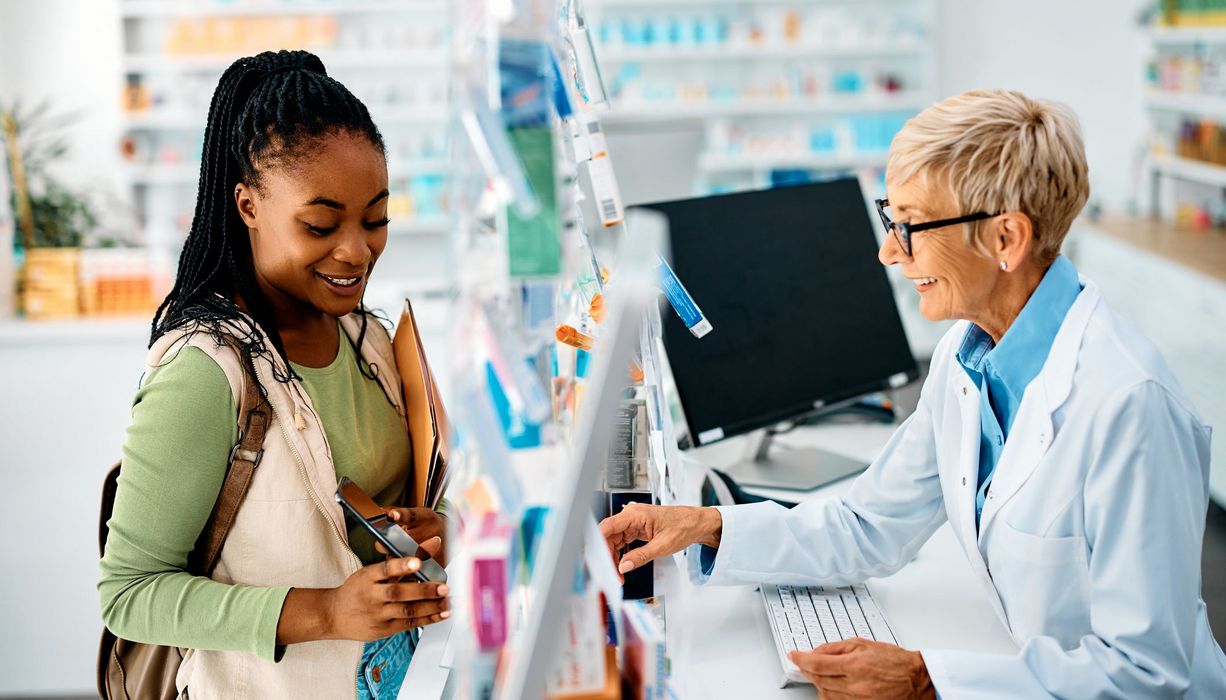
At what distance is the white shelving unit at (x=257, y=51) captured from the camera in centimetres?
621

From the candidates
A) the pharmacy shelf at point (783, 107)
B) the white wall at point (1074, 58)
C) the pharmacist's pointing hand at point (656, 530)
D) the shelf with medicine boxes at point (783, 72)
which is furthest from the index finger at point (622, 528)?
the white wall at point (1074, 58)

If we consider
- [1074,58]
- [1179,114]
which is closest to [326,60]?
[1074,58]

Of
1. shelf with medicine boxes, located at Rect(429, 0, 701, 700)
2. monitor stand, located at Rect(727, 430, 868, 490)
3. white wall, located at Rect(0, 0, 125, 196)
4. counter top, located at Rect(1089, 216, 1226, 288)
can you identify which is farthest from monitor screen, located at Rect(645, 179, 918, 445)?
white wall, located at Rect(0, 0, 125, 196)

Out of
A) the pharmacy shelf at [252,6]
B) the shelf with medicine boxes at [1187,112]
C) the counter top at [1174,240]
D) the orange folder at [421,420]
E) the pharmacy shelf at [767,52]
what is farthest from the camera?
the pharmacy shelf at [252,6]

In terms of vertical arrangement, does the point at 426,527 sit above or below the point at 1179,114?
below

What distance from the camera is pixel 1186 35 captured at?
5164mm

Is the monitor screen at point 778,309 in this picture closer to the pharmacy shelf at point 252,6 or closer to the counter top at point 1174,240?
the counter top at point 1174,240

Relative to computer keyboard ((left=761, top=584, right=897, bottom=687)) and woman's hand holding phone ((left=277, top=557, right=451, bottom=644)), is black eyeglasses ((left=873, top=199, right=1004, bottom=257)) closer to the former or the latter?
computer keyboard ((left=761, top=584, right=897, bottom=687))

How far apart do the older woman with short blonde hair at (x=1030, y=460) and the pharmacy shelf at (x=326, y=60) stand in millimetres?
5294

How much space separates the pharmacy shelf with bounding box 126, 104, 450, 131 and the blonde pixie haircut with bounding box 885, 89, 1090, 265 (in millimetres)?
5181

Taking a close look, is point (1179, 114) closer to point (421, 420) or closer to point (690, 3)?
point (690, 3)

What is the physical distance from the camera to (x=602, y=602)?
0.98 m

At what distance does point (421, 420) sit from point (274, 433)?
274 mm

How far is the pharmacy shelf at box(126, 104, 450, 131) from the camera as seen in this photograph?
623 cm
